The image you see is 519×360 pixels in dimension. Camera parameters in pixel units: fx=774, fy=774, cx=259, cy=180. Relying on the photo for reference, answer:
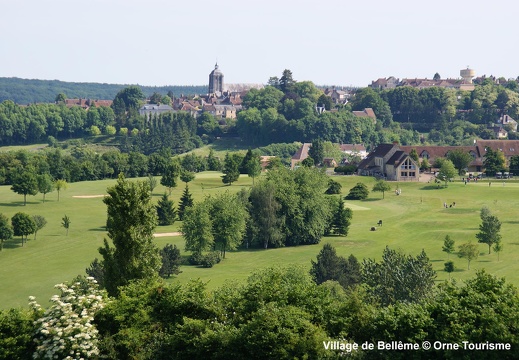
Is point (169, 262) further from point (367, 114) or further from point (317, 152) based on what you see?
point (367, 114)

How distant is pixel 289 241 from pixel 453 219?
46.3 ft

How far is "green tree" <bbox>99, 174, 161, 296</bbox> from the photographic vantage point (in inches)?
1009

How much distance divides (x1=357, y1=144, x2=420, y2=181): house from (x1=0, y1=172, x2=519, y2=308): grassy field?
147 inches

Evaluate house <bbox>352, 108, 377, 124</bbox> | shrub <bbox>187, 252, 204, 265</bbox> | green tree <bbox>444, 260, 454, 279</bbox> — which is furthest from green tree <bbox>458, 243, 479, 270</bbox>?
house <bbox>352, 108, 377, 124</bbox>

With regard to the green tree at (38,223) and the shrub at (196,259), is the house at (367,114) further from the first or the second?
the shrub at (196,259)

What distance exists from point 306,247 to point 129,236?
35.1 meters

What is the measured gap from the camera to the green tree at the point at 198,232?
54469 millimetres

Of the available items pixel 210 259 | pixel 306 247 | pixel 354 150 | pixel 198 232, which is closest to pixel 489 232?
pixel 306 247

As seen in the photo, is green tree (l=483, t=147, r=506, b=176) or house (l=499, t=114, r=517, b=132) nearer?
green tree (l=483, t=147, r=506, b=176)

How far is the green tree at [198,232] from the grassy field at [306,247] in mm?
1985

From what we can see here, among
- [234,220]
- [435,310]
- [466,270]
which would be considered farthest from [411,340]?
[234,220]

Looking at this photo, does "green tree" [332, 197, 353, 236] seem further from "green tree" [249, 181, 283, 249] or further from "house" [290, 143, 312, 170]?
"house" [290, 143, 312, 170]

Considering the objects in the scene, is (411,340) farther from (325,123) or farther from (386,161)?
(325,123)

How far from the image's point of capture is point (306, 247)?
59562 millimetres
